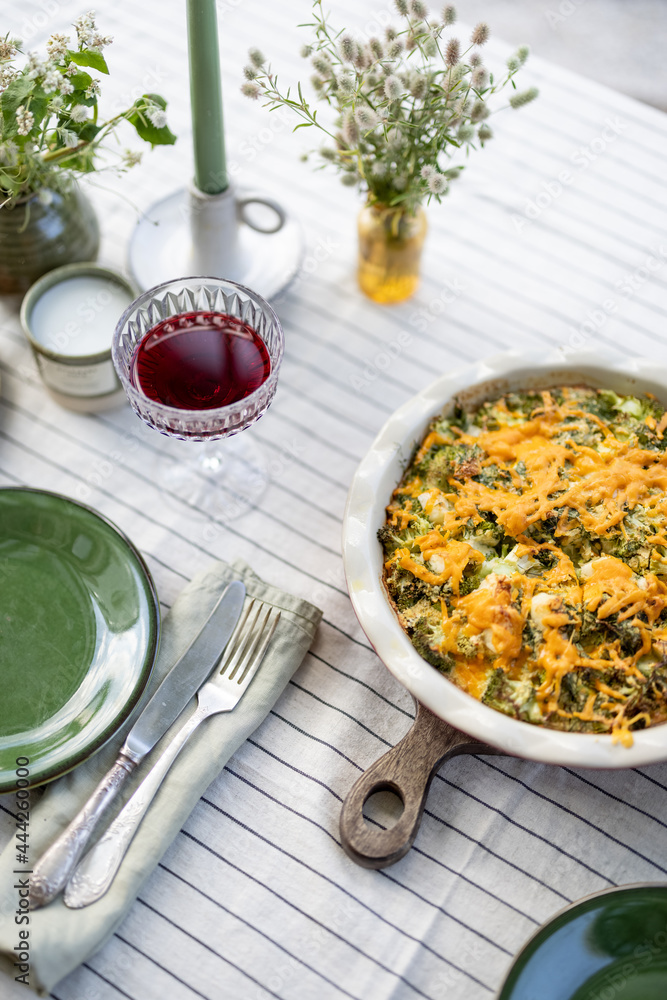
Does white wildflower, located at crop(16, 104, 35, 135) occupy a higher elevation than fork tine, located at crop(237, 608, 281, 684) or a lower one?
higher

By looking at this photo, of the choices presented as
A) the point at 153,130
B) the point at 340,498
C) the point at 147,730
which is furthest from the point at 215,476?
the point at 153,130

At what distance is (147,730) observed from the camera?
1.33 meters

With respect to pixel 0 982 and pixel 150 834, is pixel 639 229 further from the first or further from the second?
pixel 0 982

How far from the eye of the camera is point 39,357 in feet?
5.35

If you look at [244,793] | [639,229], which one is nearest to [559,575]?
[244,793]

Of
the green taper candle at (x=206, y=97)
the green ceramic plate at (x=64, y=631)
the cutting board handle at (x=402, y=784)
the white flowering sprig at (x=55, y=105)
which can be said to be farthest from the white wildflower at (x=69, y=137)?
the cutting board handle at (x=402, y=784)

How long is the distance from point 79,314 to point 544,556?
1063mm

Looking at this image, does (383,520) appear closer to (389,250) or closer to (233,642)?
(233,642)

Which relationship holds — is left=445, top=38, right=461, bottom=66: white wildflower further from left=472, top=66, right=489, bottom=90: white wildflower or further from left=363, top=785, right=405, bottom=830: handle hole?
left=363, top=785, right=405, bottom=830: handle hole

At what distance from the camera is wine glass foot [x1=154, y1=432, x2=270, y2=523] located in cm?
166

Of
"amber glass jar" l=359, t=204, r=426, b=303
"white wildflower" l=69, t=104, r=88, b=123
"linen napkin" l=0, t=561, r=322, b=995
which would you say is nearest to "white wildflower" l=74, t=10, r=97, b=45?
"white wildflower" l=69, t=104, r=88, b=123

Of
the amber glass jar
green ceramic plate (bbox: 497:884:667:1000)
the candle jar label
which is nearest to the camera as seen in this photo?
green ceramic plate (bbox: 497:884:667:1000)

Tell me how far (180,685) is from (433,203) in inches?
53.6

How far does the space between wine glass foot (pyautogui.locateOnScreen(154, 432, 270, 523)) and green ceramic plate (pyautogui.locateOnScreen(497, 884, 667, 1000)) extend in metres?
0.93
